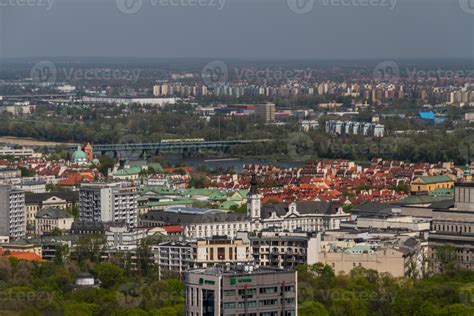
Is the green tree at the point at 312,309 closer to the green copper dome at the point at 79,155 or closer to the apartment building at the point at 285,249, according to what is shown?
the apartment building at the point at 285,249

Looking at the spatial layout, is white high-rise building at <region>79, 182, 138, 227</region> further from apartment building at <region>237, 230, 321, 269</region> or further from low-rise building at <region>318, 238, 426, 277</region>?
low-rise building at <region>318, 238, 426, 277</region>

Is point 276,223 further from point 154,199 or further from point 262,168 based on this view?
point 262,168

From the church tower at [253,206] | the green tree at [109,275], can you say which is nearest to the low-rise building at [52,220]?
the church tower at [253,206]

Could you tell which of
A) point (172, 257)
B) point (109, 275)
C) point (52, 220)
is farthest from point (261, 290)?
point (52, 220)

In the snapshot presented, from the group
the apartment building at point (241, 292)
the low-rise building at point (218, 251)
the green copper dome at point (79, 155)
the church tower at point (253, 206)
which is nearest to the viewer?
the apartment building at point (241, 292)

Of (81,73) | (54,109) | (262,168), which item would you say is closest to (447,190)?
(262,168)

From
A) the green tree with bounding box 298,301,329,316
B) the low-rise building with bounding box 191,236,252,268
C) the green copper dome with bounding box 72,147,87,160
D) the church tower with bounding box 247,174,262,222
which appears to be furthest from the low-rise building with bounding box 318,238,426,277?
the green copper dome with bounding box 72,147,87,160
